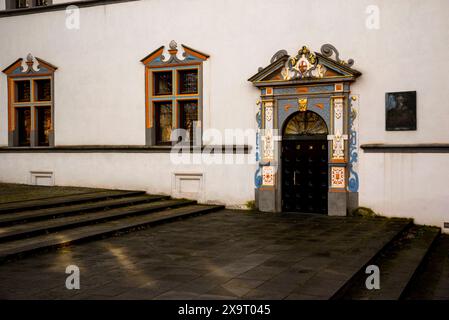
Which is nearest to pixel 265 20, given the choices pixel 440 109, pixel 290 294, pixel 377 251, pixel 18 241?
pixel 440 109

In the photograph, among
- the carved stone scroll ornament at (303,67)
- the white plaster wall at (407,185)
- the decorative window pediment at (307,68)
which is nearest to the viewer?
the white plaster wall at (407,185)

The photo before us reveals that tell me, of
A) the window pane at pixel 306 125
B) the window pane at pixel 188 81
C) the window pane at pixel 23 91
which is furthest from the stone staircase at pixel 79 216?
the window pane at pixel 23 91

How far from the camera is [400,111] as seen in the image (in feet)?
38.6

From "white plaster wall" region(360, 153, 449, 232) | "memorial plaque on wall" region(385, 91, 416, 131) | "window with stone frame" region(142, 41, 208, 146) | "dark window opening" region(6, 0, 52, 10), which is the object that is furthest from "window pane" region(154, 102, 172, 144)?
"memorial plaque on wall" region(385, 91, 416, 131)

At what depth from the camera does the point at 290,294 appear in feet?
18.3

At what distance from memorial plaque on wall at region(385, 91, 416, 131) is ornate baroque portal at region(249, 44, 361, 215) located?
79cm

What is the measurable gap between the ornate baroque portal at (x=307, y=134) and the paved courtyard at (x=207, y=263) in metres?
1.94

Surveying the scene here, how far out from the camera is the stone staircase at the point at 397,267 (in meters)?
6.22

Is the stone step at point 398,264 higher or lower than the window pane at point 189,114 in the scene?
lower

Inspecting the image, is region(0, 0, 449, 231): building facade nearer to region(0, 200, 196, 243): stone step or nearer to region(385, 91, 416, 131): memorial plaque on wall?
region(385, 91, 416, 131): memorial plaque on wall

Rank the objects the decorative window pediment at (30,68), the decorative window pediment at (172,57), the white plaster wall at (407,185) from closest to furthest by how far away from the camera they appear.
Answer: the white plaster wall at (407,185), the decorative window pediment at (172,57), the decorative window pediment at (30,68)

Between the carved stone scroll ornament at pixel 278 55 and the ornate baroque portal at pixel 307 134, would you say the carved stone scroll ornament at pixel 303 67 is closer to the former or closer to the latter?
the ornate baroque portal at pixel 307 134

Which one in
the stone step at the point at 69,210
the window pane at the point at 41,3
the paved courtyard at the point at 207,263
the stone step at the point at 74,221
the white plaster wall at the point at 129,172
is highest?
the window pane at the point at 41,3

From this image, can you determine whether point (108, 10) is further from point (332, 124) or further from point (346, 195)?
point (346, 195)
